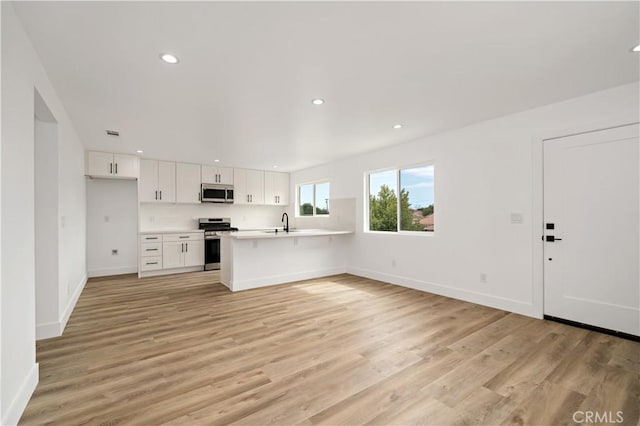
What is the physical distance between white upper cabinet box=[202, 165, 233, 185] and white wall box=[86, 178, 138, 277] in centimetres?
138

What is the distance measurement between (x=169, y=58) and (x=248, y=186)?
5.02m

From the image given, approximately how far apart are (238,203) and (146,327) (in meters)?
4.22

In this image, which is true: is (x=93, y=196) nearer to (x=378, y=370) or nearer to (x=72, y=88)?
(x=72, y=88)

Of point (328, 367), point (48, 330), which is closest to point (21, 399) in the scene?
point (48, 330)

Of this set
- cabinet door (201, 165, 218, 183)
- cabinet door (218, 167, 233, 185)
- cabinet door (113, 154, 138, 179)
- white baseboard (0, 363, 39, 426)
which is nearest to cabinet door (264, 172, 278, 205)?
cabinet door (218, 167, 233, 185)

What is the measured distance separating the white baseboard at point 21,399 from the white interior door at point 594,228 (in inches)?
176

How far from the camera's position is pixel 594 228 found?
9.57ft

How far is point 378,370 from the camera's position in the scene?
2178 millimetres

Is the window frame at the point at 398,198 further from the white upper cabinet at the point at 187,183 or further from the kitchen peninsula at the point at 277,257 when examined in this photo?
the white upper cabinet at the point at 187,183

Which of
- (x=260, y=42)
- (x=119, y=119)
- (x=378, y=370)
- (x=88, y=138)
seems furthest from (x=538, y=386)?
(x=88, y=138)

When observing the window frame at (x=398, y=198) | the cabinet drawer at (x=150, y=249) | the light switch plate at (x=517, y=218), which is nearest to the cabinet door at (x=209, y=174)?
the cabinet drawer at (x=150, y=249)

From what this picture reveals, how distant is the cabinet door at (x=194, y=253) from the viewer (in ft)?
20.0

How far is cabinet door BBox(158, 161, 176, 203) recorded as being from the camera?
6.03 m

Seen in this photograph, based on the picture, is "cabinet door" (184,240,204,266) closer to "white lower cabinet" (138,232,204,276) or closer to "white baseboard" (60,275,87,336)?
"white lower cabinet" (138,232,204,276)
